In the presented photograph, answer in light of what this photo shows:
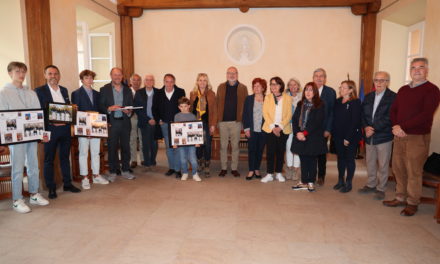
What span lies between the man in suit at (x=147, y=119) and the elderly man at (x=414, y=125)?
11.4 ft

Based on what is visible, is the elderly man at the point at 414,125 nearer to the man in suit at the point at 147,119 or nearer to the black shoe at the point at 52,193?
the man in suit at the point at 147,119

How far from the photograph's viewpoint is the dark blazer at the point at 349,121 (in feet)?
13.5

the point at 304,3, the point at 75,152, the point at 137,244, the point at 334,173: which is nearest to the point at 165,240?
the point at 137,244

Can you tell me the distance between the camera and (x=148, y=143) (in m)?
5.44

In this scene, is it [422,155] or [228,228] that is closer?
[228,228]

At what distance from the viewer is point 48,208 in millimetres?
3730

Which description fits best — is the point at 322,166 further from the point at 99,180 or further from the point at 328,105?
the point at 99,180

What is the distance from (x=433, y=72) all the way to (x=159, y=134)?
4.25 m

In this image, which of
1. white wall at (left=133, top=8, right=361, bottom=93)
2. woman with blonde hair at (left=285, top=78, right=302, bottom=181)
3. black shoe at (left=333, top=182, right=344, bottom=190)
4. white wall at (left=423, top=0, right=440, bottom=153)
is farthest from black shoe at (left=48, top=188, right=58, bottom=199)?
white wall at (left=423, top=0, right=440, bottom=153)

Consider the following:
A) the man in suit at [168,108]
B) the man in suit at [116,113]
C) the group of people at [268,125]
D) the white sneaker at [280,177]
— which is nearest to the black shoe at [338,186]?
the group of people at [268,125]

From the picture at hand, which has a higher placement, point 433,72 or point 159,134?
point 433,72

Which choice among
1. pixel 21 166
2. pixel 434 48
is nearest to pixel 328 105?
pixel 434 48

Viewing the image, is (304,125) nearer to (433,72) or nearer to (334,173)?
(334,173)

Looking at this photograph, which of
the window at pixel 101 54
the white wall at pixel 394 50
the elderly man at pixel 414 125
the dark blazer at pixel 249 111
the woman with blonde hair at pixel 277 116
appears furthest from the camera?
the window at pixel 101 54
